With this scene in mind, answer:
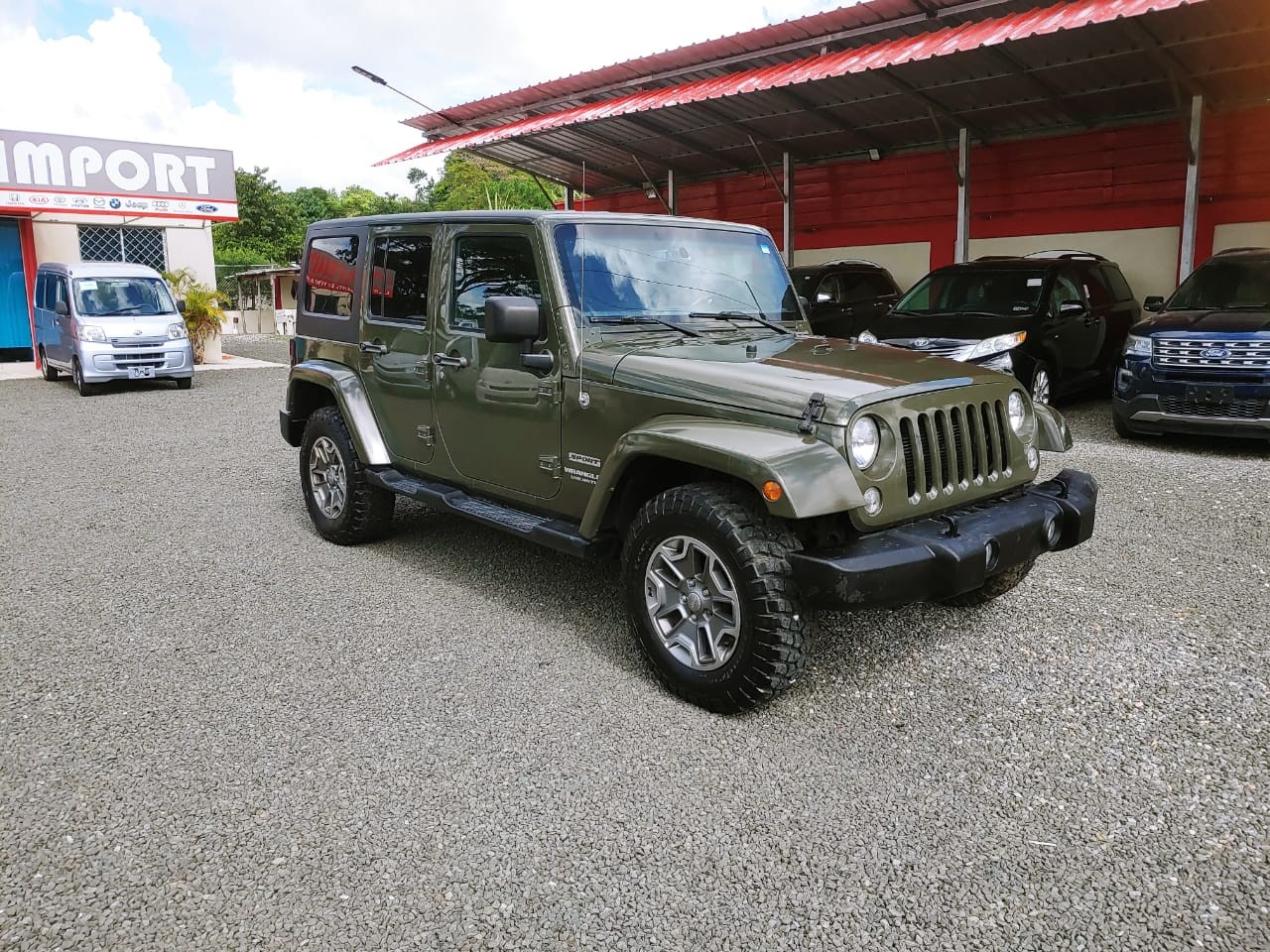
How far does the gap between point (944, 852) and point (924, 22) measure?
11.1 meters

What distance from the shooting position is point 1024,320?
9.41m

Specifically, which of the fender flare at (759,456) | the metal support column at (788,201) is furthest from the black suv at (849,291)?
the fender flare at (759,456)

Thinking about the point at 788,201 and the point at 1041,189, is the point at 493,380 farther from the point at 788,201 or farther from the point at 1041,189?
the point at 788,201

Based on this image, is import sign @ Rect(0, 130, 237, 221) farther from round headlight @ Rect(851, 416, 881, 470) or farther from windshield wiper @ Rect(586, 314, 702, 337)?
round headlight @ Rect(851, 416, 881, 470)

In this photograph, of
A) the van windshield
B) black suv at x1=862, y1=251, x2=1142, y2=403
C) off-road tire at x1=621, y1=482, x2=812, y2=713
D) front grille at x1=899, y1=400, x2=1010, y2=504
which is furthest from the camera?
the van windshield

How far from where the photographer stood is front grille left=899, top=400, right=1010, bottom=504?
3.38 m

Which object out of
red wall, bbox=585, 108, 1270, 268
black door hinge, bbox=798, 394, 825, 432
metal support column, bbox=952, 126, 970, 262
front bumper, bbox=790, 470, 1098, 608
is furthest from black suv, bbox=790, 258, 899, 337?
black door hinge, bbox=798, 394, 825, 432

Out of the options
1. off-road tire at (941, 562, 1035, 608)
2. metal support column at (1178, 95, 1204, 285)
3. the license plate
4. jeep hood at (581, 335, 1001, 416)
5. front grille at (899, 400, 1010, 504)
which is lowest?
off-road tire at (941, 562, 1035, 608)

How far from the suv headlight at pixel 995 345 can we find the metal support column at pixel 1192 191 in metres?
4.73

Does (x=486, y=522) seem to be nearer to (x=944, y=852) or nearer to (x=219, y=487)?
(x=944, y=852)

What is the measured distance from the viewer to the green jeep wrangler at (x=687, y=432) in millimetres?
3232

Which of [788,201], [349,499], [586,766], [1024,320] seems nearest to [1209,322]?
[1024,320]

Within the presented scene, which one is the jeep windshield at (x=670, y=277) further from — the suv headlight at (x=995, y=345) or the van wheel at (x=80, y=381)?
the van wheel at (x=80, y=381)

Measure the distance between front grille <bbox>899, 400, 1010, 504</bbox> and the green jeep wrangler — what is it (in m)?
0.01
